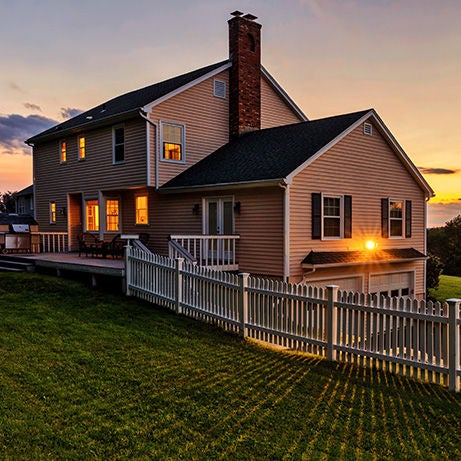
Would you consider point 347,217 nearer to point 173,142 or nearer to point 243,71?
point 173,142

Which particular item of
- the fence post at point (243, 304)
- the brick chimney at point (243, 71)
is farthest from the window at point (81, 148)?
the fence post at point (243, 304)

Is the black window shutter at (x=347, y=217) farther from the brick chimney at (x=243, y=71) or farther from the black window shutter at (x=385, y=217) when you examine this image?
the brick chimney at (x=243, y=71)

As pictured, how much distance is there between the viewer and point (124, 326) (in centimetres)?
890

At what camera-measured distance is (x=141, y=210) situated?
1866 centimetres

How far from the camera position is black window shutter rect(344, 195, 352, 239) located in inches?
608

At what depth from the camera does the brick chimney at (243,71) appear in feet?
62.2

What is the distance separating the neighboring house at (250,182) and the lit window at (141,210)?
44mm

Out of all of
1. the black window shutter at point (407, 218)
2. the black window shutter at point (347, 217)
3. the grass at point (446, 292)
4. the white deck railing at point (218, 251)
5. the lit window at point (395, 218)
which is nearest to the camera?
the white deck railing at point (218, 251)

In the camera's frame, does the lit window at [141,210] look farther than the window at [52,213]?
No

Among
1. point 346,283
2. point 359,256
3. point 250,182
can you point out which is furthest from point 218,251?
point 359,256

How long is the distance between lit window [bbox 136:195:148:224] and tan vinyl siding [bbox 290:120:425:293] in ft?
23.5

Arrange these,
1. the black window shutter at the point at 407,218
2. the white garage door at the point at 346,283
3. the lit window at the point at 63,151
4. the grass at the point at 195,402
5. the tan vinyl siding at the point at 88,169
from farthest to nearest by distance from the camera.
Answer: the lit window at the point at 63,151, the black window shutter at the point at 407,218, the tan vinyl siding at the point at 88,169, the white garage door at the point at 346,283, the grass at the point at 195,402

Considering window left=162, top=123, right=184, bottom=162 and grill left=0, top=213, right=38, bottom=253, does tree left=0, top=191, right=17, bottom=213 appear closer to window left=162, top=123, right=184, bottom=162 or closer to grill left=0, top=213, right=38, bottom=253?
grill left=0, top=213, right=38, bottom=253

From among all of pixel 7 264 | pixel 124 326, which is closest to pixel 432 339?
pixel 124 326
